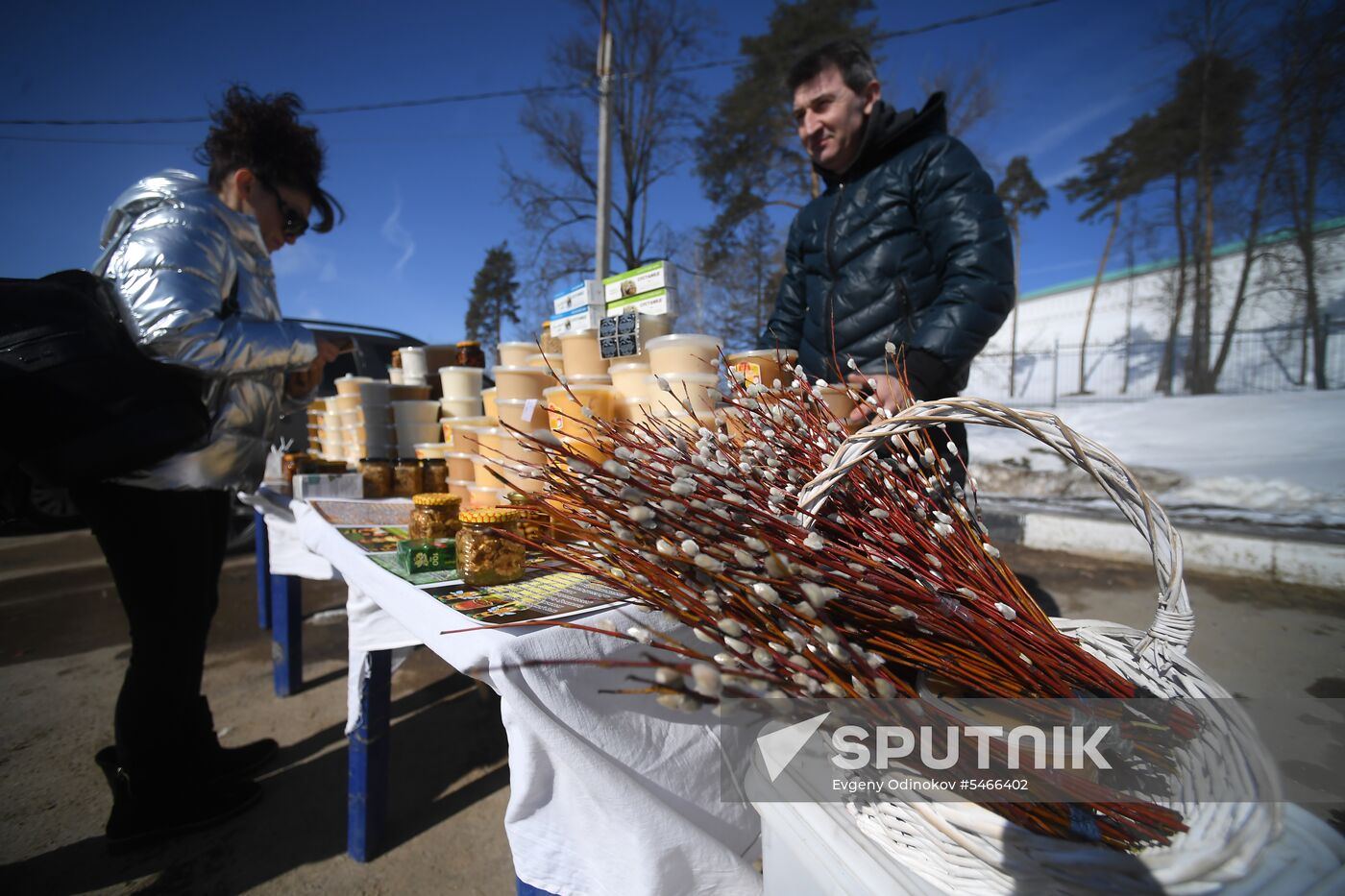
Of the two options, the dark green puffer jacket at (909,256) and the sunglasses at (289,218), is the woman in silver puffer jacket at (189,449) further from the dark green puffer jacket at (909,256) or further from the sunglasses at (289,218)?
the dark green puffer jacket at (909,256)

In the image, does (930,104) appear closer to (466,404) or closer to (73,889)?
(466,404)

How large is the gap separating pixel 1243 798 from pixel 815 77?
235 centimetres

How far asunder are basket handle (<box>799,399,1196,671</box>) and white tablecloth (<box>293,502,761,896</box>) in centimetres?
51

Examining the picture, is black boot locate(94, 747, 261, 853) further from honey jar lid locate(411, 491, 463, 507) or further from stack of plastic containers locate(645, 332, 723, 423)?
stack of plastic containers locate(645, 332, 723, 423)

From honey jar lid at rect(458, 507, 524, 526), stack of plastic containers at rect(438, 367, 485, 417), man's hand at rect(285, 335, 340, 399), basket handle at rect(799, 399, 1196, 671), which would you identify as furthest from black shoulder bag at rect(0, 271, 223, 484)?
basket handle at rect(799, 399, 1196, 671)

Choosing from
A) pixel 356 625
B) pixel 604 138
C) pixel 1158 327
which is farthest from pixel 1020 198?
pixel 356 625

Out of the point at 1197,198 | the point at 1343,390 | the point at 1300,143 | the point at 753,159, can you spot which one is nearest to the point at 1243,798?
the point at 1343,390

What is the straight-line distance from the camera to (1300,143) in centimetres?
786

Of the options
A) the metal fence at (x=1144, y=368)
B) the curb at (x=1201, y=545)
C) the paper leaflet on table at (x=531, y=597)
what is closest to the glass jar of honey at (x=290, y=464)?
the paper leaflet on table at (x=531, y=597)

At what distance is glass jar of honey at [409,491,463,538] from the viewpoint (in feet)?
4.99

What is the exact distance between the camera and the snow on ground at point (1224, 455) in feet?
15.6

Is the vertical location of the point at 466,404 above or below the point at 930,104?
below

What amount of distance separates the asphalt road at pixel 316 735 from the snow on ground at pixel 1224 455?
1485mm

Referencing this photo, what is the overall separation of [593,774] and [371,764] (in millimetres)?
1336
